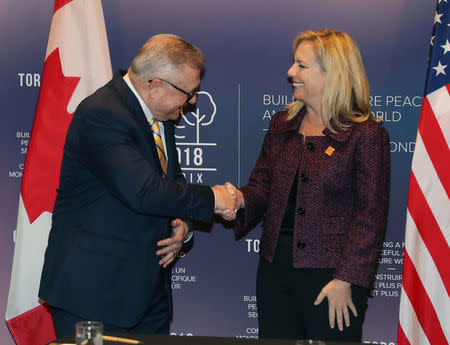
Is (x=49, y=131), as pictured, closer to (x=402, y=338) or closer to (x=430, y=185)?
(x=430, y=185)

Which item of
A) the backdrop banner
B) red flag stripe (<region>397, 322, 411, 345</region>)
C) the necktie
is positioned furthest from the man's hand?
red flag stripe (<region>397, 322, 411, 345</region>)

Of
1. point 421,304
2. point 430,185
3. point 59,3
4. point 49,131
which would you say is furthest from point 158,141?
point 421,304

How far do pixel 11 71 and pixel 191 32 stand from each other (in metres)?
1.24

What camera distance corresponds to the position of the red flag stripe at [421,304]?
316cm

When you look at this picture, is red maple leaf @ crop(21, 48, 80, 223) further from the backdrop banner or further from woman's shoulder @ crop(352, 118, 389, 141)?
woman's shoulder @ crop(352, 118, 389, 141)

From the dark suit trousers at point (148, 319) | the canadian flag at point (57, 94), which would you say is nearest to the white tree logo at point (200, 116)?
the canadian flag at point (57, 94)

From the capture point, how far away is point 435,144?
3.13m

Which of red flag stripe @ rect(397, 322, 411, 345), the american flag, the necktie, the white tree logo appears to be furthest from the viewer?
the white tree logo

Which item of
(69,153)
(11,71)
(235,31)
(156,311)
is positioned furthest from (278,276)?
(11,71)

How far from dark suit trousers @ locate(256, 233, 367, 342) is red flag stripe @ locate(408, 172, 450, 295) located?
1.88ft

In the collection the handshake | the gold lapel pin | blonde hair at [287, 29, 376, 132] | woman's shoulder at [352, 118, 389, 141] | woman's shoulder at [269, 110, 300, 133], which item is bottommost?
the handshake

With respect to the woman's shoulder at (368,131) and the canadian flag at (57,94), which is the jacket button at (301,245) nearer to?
the woman's shoulder at (368,131)

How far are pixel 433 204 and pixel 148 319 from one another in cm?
160

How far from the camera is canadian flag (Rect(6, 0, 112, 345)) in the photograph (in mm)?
3527
